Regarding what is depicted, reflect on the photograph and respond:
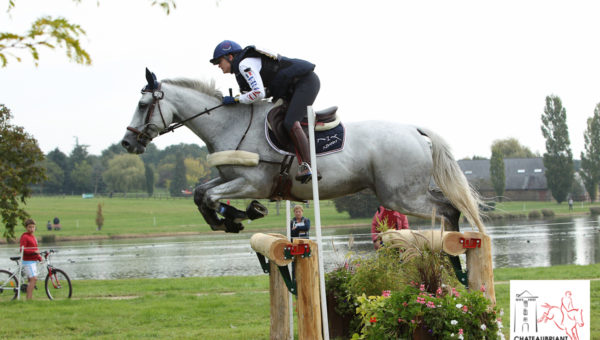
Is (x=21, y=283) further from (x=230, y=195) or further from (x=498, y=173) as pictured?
(x=498, y=173)

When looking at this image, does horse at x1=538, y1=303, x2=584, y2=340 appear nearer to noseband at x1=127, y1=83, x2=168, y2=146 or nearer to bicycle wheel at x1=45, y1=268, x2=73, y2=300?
noseband at x1=127, y1=83, x2=168, y2=146

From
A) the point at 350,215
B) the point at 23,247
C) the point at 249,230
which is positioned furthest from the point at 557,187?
the point at 23,247

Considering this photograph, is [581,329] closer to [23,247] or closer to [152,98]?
[152,98]

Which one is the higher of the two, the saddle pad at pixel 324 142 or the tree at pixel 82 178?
the tree at pixel 82 178

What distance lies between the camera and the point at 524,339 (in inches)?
163

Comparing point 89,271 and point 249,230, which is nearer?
point 89,271

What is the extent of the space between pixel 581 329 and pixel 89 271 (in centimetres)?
1721

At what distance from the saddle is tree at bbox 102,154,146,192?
81686mm

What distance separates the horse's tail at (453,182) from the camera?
493 cm

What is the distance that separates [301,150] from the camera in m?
4.53

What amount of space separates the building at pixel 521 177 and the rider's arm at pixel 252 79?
61385 millimetres

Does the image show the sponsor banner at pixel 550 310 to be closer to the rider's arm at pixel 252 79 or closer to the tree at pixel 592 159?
the rider's arm at pixel 252 79

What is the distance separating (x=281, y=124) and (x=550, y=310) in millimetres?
2569

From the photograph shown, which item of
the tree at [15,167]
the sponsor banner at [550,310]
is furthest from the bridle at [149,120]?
the tree at [15,167]
